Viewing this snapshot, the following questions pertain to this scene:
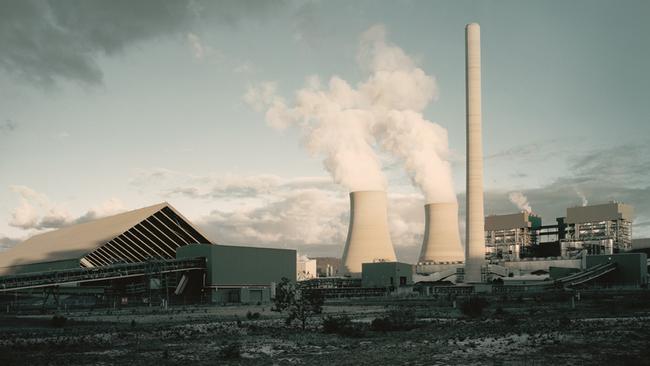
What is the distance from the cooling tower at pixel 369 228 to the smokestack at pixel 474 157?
9.74m

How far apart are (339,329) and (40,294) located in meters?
43.8

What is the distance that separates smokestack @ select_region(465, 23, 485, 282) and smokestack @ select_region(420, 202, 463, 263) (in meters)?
3.85

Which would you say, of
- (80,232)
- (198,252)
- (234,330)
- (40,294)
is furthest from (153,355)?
(80,232)

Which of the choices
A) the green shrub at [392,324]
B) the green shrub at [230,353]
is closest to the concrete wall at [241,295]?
the green shrub at [392,324]

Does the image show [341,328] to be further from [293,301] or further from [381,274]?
[381,274]

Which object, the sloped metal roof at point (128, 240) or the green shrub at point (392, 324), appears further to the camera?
the sloped metal roof at point (128, 240)

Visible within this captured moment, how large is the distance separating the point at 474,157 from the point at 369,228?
14313mm

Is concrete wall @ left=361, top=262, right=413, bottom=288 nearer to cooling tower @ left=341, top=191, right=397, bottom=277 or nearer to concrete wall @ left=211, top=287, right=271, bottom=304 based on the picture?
cooling tower @ left=341, top=191, right=397, bottom=277

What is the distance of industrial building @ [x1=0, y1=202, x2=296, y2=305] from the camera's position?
5006 centimetres

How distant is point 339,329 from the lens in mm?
21938

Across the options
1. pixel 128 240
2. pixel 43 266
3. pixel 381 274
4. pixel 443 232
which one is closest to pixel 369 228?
pixel 381 274

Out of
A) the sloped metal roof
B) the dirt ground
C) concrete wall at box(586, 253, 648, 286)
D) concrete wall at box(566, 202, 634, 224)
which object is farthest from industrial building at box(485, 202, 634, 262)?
the dirt ground

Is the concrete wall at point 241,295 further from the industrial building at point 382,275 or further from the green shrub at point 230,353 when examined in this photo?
the green shrub at point 230,353

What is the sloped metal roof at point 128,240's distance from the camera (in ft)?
175
